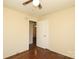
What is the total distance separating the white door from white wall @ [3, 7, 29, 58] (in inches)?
45.9

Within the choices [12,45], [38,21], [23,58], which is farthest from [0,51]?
[38,21]

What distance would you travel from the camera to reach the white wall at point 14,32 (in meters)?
3.47

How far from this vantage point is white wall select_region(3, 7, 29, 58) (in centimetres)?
347

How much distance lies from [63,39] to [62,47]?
42cm

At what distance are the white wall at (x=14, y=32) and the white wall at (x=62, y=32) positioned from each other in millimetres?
1586

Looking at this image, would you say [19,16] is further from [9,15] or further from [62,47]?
[62,47]

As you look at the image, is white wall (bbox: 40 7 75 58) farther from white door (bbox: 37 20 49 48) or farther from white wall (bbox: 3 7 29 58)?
white wall (bbox: 3 7 29 58)

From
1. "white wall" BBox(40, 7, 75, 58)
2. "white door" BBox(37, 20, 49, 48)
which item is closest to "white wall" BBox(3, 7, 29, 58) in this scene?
"white door" BBox(37, 20, 49, 48)

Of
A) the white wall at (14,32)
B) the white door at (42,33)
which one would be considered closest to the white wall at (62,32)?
the white door at (42,33)

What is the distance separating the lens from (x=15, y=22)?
3926 millimetres

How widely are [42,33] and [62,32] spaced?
1.72 meters

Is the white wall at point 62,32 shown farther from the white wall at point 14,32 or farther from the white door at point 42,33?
the white wall at point 14,32

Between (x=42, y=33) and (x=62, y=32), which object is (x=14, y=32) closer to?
(x=42, y=33)

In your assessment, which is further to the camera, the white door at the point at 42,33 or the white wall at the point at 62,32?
the white door at the point at 42,33
